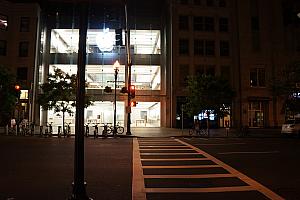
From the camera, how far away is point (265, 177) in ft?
29.9

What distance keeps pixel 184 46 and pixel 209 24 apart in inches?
201

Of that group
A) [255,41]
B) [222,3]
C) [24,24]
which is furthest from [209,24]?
[24,24]

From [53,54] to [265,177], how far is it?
4167 cm

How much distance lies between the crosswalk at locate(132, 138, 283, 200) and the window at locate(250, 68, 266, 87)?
34410mm

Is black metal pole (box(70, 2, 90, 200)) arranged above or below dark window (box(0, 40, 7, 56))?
below

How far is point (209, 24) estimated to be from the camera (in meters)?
44.8

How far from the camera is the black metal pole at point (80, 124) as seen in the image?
5.60 metres

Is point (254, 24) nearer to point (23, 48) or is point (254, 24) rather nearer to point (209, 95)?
point (209, 95)

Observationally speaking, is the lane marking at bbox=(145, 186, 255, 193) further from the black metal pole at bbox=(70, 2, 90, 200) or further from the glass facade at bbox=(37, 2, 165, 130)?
the glass facade at bbox=(37, 2, 165, 130)

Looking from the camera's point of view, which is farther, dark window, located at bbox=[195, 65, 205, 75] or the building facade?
dark window, located at bbox=[195, 65, 205, 75]

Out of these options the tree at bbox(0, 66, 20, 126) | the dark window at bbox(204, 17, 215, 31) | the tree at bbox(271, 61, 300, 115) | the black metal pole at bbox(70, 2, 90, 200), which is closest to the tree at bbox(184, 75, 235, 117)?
the tree at bbox(271, 61, 300, 115)

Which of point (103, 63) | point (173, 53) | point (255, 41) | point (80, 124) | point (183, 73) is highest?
point (255, 41)

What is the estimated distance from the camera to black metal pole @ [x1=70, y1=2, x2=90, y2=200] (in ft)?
18.4

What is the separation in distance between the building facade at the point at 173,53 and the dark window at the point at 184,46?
0.14 meters
